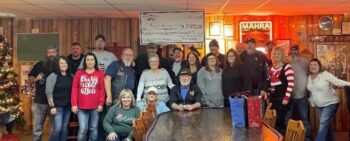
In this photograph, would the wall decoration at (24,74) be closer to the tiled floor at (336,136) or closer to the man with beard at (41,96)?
the tiled floor at (336,136)

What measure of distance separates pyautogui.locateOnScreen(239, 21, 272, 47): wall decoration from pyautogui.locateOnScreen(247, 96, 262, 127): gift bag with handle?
469 centimetres

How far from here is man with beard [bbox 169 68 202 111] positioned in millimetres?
4957

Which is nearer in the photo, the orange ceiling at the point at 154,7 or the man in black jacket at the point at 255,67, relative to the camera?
the man in black jacket at the point at 255,67

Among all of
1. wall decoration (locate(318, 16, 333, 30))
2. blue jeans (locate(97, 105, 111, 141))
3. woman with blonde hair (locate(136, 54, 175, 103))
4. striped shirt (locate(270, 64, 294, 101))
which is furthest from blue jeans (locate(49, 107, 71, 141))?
wall decoration (locate(318, 16, 333, 30))

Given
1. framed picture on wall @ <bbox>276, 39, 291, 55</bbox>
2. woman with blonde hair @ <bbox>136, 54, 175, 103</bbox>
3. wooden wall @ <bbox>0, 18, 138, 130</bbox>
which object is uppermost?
wooden wall @ <bbox>0, 18, 138, 130</bbox>

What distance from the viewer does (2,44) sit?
21.9ft

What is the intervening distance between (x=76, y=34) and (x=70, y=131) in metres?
2.37

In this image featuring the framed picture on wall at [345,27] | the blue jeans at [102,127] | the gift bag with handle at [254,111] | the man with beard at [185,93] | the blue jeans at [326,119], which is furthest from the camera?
the framed picture on wall at [345,27]

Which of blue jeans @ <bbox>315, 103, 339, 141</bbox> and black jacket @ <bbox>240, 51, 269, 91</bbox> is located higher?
black jacket @ <bbox>240, 51, 269, 91</bbox>

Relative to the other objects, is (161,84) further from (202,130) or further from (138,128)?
(202,130)

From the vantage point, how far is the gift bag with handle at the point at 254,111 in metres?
3.25

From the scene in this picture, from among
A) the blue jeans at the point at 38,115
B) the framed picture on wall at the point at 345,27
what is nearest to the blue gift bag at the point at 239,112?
the blue jeans at the point at 38,115

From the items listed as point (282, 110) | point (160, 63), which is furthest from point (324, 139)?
point (160, 63)

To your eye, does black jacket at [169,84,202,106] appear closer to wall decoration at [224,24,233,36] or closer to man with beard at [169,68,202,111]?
man with beard at [169,68,202,111]
